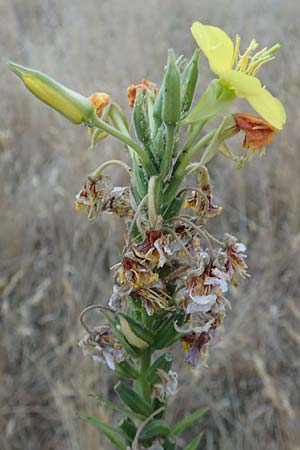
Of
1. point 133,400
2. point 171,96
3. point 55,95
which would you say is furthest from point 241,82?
point 133,400

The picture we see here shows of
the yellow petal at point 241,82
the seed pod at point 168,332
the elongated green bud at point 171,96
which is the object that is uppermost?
the elongated green bud at point 171,96

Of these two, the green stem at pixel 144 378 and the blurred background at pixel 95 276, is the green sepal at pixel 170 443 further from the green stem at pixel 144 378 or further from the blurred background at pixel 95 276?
the blurred background at pixel 95 276

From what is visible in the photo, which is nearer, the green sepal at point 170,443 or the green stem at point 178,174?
the green stem at point 178,174

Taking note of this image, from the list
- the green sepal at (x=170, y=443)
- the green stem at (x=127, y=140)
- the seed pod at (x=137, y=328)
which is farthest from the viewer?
the green sepal at (x=170, y=443)

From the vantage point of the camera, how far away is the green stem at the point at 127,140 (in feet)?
3.43

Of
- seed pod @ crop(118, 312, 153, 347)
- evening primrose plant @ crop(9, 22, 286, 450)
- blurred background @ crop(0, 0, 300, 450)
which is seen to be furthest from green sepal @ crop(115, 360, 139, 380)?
blurred background @ crop(0, 0, 300, 450)

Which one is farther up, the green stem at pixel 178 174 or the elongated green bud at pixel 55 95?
the elongated green bud at pixel 55 95

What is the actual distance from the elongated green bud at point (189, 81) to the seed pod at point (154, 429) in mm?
742

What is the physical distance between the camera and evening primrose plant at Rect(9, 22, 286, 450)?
3.24 feet

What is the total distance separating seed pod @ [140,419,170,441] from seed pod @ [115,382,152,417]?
0.09 ft

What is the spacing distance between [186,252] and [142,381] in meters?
0.40

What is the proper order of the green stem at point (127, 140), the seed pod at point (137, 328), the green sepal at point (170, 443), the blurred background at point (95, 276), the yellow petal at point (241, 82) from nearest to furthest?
the yellow petal at point (241, 82)
the green stem at point (127, 140)
the seed pod at point (137, 328)
the green sepal at point (170, 443)
the blurred background at point (95, 276)

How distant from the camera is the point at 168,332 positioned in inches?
46.7

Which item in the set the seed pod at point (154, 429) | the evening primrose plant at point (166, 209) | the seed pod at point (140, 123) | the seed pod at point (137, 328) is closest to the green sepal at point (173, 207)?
the evening primrose plant at point (166, 209)
